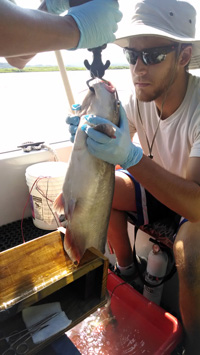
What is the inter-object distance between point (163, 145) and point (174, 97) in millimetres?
422

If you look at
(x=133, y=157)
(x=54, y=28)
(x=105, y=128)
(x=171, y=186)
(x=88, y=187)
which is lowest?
(x=171, y=186)

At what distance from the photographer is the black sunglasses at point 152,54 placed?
195 centimetres

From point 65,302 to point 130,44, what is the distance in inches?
75.4

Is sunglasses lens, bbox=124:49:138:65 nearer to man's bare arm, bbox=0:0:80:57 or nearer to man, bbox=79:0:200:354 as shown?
man, bbox=79:0:200:354

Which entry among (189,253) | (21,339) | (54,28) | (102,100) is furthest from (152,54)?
(21,339)

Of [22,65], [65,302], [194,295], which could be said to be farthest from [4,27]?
[194,295]

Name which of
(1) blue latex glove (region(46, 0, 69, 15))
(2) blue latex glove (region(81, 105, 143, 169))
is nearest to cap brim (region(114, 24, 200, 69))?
(1) blue latex glove (region(46, 0, 69, 15))

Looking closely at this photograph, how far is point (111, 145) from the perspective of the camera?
1.50 meters

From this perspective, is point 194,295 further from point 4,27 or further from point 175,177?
point 4,27

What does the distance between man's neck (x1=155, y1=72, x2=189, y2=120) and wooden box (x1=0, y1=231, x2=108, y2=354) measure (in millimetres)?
1362

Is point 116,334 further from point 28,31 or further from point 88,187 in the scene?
point 28,31

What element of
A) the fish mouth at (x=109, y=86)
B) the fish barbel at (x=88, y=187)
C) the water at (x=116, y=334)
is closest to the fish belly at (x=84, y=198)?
the fish barbel at (x=88, y=187)

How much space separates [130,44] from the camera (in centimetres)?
206

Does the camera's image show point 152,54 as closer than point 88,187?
No
